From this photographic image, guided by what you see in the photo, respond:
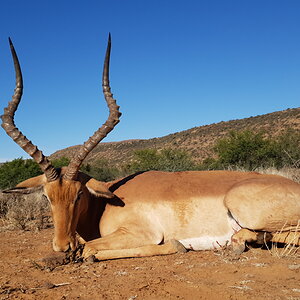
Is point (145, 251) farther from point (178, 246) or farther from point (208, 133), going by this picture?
point (208, 133)

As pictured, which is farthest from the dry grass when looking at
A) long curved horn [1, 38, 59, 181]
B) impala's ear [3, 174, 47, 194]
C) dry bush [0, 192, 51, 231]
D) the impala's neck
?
dry bush [0, 192, 51, 231]

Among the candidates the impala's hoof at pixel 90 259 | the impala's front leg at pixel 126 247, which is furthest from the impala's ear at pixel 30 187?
the impala's hoof at pixel 90 259

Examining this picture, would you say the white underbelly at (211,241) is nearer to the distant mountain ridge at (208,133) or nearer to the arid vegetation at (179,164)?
the arid vegetation at (179,164)

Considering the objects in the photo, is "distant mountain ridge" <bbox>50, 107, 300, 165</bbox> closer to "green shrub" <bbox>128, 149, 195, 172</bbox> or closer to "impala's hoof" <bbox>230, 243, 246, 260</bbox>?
"green shrub" <bbox>128, 149, 195, 172</bbox>

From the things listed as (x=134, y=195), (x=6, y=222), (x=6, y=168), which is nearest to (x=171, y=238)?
(x=134, y=195)

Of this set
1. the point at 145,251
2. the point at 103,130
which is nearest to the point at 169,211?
the point at 145,251

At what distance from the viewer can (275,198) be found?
582 centimetres

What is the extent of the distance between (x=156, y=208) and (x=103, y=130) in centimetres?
157

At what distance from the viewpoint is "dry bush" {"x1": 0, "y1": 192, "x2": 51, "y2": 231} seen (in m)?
9.52

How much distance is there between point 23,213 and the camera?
10.7 metres

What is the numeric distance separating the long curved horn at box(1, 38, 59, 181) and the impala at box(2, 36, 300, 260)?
1 centimetres

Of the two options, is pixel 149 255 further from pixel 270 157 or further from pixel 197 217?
pixel 270 157

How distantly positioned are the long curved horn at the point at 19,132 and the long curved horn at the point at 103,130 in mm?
275

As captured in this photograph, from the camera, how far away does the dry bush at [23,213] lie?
9523mm
